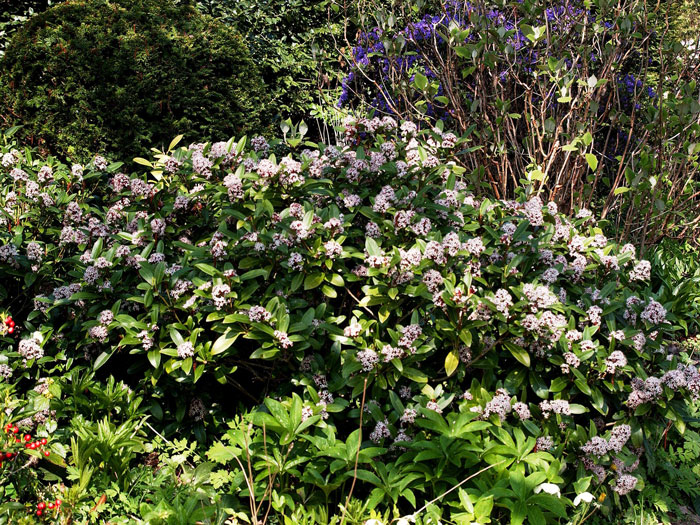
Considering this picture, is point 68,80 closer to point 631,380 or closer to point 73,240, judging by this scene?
point 73,240

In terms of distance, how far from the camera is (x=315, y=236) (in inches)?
103

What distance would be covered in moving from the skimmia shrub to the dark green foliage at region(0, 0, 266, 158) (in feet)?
3.99

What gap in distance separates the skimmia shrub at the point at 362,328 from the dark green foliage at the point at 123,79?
122cm

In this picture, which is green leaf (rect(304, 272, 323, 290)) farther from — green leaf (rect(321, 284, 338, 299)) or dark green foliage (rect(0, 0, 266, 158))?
dark green foliage (rect(0, 0, 266, 158))

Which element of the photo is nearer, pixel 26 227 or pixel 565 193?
pixel 26 227

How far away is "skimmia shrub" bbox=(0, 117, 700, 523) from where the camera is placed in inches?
93.4

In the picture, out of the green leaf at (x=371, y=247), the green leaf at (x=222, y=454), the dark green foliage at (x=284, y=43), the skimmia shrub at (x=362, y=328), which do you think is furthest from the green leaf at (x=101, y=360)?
the dark green foliage at (x=284, y=43)

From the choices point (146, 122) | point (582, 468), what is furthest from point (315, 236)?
point (146, 122)

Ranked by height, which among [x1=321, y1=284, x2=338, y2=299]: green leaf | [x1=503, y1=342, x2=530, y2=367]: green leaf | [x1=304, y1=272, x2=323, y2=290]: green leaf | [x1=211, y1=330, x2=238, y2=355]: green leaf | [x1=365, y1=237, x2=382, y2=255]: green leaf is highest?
[x1=365, y1=237, x2=382, y2=255]: green leaf

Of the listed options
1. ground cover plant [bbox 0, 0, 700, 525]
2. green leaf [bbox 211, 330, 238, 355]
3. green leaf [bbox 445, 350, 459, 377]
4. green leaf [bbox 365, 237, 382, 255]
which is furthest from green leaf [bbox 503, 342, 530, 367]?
green leaf [bbox 211, 330, 238, 355]

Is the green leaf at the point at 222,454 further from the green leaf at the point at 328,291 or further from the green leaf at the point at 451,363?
the green leaf at the point at 451,363

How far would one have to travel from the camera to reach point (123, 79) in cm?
441

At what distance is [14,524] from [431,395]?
1.61 meters

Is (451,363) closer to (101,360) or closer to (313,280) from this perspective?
(313,280)
